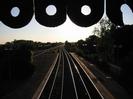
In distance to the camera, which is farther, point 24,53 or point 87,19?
point 24,53

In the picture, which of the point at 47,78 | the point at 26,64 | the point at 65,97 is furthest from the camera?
the point at 26,64

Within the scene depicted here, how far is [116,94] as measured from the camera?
2688cm

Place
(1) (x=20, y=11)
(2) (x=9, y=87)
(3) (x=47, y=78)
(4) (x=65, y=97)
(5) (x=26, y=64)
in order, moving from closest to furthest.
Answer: (1) (x=20, y=11) → (4) (x=65, y=97) → (2) (x=9, y=87) → (3) (x=47, y=78) → (5) (x=26, y=64)

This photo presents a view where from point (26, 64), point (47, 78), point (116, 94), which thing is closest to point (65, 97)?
point (116, 94)

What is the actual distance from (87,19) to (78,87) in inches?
1147

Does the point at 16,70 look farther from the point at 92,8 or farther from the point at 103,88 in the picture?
the point at 92,8

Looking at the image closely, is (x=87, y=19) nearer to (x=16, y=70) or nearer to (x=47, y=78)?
(x=47, y=78)

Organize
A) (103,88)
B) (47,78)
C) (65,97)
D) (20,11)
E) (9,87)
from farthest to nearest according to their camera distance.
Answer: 1. (47,78)
2. (9,87)
3. (103,88)
4. (65,97)
5. (20,11)

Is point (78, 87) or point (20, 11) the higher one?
point (20, 11)

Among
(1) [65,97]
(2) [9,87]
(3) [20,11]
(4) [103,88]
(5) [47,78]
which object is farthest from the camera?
(5) [47,78]

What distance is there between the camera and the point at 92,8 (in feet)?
9.04

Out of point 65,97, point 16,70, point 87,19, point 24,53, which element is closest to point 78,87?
point 65,97

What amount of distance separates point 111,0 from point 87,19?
0.25m

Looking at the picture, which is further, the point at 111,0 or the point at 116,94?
the point at 116,94
